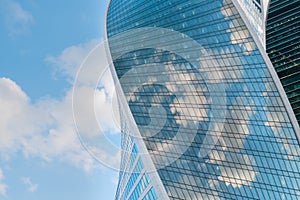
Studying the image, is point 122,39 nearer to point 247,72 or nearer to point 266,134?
point 247,72

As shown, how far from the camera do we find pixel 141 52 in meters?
68.2

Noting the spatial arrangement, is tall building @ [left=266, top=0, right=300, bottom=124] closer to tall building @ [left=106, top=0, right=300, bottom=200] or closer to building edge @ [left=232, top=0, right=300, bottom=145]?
building edge @ [left=232, top=0, right=300, bottom=145]

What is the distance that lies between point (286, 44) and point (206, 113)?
2975 cm

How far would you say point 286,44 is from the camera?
7712 centimetres

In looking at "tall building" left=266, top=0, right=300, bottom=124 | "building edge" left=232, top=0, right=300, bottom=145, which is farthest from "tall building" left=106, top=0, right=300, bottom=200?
"tall building" left=266, top=0, right=300, bottom=124

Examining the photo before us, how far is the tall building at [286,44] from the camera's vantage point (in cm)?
6944

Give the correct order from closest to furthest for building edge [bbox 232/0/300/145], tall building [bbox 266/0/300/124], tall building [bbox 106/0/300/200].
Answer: tall building [bbox 106/0/300/200] → building edge [bbox 232/0/300/145] → tall building [bbox 266/0/300/124]

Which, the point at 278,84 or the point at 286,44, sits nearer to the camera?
the point at 278,84

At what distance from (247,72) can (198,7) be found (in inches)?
657

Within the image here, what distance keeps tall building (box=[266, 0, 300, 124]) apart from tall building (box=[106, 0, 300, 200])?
37.2ft

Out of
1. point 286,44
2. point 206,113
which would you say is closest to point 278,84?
point 206,113

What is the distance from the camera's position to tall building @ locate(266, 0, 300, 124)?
6944 centimetres

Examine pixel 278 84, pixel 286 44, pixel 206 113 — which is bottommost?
pixel 206 113

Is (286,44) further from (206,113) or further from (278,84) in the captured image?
(206,113)
